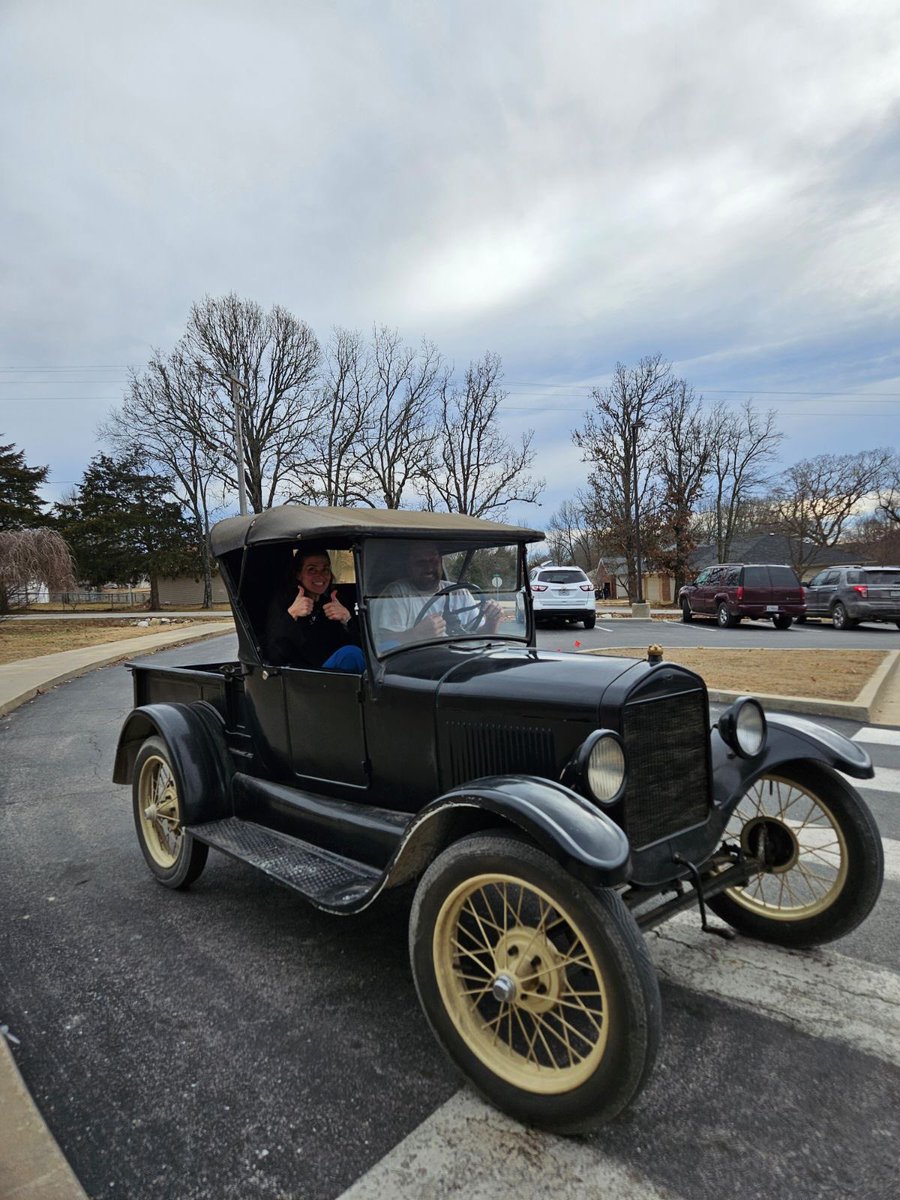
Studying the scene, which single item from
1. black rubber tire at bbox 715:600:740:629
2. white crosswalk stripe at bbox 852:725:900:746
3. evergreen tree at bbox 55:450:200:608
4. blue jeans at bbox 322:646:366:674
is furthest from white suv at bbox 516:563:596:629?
evergreen tree at bbox 55:450:200:608

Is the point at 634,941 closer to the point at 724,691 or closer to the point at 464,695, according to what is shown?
the point at 464,695

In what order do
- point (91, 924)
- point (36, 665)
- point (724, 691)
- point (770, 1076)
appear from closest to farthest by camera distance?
point (770, 1076), point (91, 924), point (724, 691), point (36, 665)

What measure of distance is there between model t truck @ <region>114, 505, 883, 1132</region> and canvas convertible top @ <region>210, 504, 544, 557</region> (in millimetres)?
16

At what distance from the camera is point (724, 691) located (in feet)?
26.6

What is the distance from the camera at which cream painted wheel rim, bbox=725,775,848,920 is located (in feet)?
9.80

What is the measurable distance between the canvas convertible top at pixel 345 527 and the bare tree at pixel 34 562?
24.1m

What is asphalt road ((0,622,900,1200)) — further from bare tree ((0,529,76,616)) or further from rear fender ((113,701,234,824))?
bare tree ((0,529,76,616))

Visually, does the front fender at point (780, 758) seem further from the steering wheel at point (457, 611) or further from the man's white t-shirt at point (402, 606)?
the man's white t-shirt at point (402, 606)

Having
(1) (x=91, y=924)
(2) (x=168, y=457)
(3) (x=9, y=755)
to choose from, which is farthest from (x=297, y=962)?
(2) (x=168, y=457)

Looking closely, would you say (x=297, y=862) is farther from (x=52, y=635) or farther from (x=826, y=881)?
(x=52, y=635)

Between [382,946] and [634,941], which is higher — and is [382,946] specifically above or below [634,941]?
below

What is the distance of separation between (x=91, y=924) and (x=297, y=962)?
1.14m

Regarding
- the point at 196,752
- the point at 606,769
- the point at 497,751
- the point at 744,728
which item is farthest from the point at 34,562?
the point at 606,769

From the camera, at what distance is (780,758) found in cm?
301
